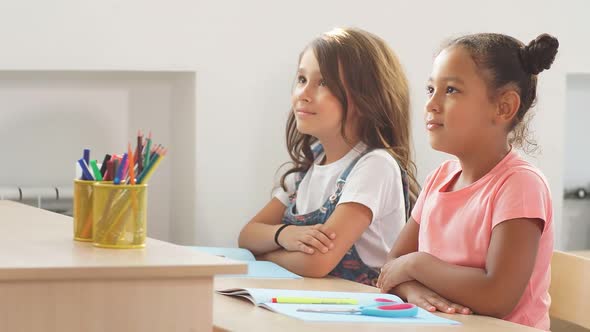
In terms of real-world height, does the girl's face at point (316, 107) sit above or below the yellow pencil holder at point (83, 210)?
above

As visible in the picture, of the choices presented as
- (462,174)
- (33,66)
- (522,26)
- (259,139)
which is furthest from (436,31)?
(462,174)

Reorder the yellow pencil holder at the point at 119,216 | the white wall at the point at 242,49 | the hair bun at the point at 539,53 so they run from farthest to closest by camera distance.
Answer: the white wall at the point at 242,49 < the hair bun at the point at 539,53 < the yellow pencil holder at the point at 119,216

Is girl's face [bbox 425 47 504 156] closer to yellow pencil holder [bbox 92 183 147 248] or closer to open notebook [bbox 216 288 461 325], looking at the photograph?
open notebook [bbox 216 288 461 325]

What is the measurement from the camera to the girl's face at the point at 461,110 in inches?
68.1

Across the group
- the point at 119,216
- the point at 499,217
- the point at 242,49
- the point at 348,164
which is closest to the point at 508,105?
the point at 499,217

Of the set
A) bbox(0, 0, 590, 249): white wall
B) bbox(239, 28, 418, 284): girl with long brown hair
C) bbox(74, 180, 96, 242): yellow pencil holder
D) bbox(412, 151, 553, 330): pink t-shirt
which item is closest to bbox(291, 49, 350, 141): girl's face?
bbox(239, 28, 418, 284): girl with long brown hair

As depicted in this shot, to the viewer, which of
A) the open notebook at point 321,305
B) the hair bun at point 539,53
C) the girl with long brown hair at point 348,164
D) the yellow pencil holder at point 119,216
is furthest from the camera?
the girl with long brown hair at point 348,164

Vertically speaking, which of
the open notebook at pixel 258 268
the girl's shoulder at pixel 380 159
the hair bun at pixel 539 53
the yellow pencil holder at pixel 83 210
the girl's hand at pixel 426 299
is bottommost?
the open notebook at pixel 258 268

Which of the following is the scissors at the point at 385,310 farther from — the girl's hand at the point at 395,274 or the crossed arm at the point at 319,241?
the crossed arm at the point at 319,241

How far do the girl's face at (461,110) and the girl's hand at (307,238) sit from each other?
39 centimetres

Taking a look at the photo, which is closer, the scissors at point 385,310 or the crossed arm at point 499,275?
the scissors at point 385,310

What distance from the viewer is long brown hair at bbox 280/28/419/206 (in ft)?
7.47

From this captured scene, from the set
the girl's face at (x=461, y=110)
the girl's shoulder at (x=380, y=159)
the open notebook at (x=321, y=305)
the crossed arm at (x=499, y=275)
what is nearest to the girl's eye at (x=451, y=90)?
the girl's face at (x=461, y=110)

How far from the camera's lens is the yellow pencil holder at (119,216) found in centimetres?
132
